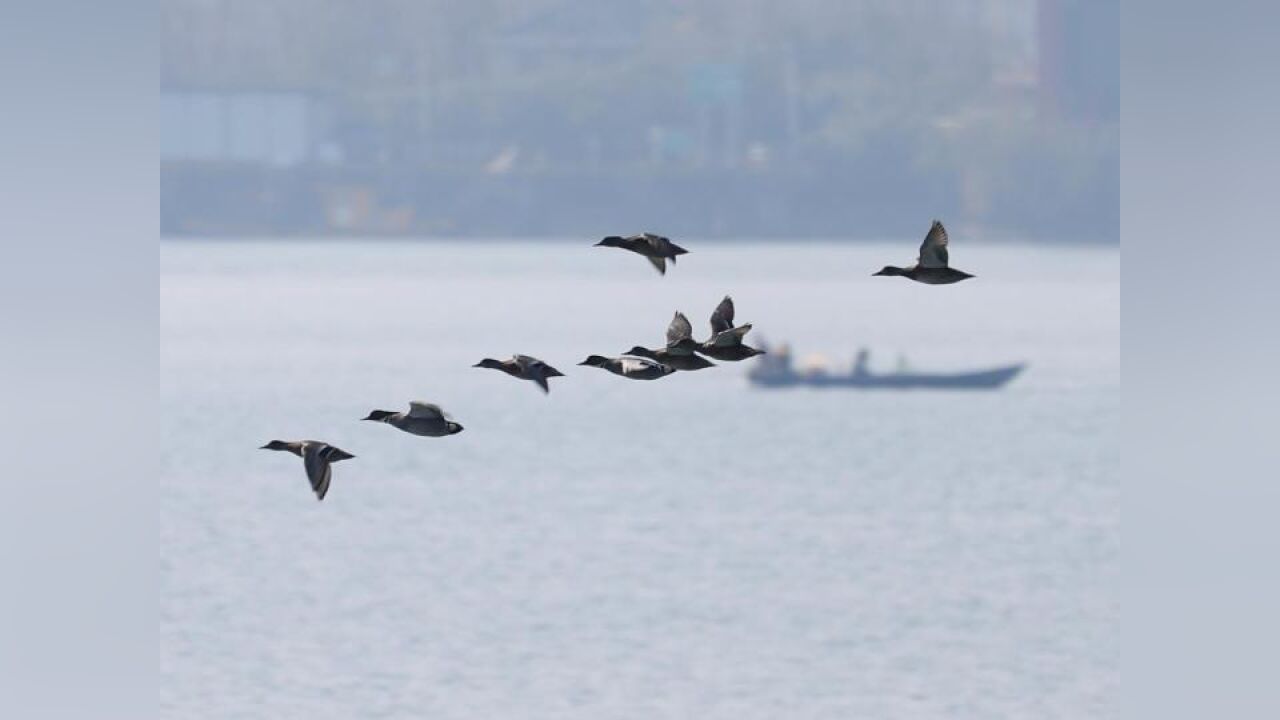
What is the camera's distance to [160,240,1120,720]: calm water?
76.3 feet

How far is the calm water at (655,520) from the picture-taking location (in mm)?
23250

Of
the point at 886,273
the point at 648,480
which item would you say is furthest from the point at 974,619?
the point at 886,273

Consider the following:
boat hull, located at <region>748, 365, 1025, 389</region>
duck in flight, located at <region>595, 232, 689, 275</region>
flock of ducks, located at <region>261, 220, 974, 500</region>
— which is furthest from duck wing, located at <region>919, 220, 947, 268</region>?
boat hull, located at <region>748, 365, 1025, 389</region>

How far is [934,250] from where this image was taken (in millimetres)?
6422

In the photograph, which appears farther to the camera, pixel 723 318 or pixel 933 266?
pixel 723 318

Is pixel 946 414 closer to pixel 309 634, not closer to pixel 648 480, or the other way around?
pixel 648 480

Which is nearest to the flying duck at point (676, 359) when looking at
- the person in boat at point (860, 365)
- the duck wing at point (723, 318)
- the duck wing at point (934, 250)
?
the duck wing at point (723, 318)

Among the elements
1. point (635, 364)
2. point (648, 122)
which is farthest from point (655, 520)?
point (635, 364)

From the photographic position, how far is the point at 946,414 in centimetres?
4531

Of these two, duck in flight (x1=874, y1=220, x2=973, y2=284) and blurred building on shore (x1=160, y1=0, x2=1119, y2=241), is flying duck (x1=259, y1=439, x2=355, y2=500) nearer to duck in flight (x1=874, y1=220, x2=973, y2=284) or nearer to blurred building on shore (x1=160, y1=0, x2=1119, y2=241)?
duck in flight (x1=874, y1=220, x2=973, y2=284)

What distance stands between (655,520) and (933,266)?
1060 inches

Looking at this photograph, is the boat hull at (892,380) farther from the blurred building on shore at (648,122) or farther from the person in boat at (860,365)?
the blurred building on shore at (648,122)

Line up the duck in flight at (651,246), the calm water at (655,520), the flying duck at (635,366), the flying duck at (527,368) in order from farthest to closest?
the calm water at (655,520) < the flying duck at (635,366) < the duck in flight at (651,246) < the flying duck at (527,368)

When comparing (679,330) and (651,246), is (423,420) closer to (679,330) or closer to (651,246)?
(651,246)
